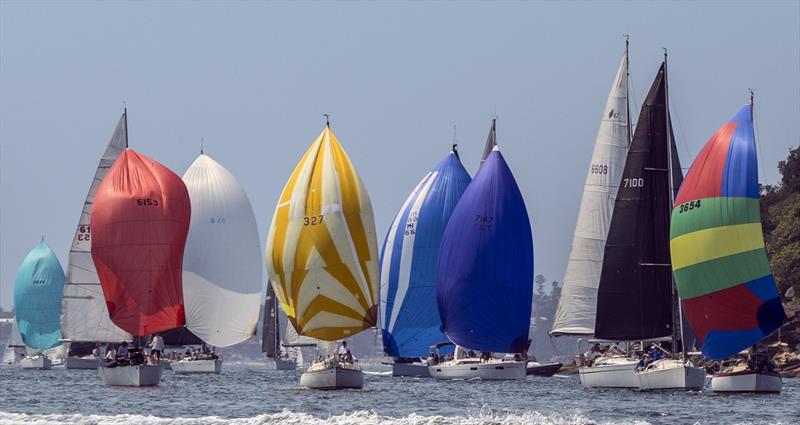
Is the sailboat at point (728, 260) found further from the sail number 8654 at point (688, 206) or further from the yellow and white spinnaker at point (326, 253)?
the yellow and white spinnaker at point (326, 253)

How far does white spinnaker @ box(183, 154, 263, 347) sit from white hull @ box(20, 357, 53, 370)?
20.3 metres

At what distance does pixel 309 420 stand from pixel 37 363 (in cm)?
6041

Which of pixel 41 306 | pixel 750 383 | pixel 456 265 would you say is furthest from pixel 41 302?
pixel 750 383

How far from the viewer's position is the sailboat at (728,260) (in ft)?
168

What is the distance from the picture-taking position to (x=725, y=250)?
51500 mm

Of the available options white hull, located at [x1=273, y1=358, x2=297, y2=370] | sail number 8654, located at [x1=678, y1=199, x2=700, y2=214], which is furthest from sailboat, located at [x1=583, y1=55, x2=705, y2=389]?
white hull, located at [x1=273, y1=358, x2=297, y2=370]

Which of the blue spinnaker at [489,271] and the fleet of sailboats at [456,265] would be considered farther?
the blue spinnaker at [489,271]

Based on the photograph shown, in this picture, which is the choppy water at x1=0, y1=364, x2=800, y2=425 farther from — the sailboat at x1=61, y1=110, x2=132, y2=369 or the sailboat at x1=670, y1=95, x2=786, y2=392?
the sailboat at x1=61, y1=110, x2=132, y2=369

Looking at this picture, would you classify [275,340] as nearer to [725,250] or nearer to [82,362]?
[82,362]

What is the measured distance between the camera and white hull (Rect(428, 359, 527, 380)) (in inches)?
2630

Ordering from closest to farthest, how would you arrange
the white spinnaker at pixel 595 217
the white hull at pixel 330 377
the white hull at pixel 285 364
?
the white hull at pixel 330 377
the white spinnaker at pixel 595 217
the white hull at pixel 285 364

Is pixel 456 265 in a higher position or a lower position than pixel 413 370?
higher

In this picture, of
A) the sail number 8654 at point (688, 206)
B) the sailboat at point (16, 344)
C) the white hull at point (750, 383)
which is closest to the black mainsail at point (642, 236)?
the sail number 8654 at point (688, 206)

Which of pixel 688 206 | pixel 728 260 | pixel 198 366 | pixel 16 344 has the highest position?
pixel 688 206
